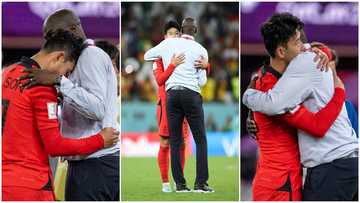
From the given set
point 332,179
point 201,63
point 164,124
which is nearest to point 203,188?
point 164,124

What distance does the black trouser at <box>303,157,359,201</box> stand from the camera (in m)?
2.82

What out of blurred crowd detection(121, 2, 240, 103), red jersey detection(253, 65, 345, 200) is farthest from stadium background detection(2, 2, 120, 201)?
red jersey detection(253, 65, 345, 200)

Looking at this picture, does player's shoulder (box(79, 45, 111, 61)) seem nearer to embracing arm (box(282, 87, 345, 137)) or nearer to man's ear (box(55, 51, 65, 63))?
man's ear (box(55, 51, 65, 63))

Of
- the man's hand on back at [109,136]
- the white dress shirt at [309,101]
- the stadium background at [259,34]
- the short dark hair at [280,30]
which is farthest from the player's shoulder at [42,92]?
the stadium background at [259,34]

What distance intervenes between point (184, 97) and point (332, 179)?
104 cm

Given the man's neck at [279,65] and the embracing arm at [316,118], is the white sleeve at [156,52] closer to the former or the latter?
the man's neck at [279,65]

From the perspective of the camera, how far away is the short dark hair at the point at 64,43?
284 cm

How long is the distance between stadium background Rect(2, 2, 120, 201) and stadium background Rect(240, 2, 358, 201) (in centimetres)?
86

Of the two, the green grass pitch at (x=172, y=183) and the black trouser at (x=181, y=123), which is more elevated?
the black trouser at (x=181, y=123)

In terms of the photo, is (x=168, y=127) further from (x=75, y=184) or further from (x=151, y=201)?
(x=75, y=184)

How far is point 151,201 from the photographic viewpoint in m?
3.75

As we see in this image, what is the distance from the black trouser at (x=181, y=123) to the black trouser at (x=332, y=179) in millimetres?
941

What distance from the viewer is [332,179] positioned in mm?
2826

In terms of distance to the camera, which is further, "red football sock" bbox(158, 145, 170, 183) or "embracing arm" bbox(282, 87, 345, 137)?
"red football sock" bbox(158, 145, 170, 183)
